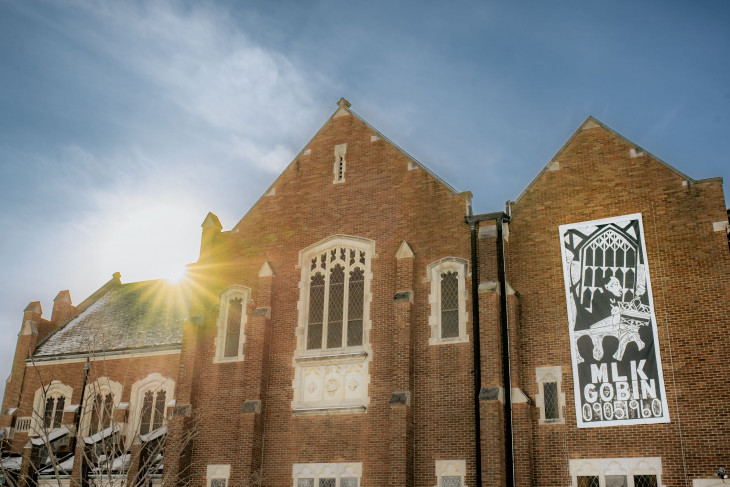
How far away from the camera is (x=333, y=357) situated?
1933 centimetres

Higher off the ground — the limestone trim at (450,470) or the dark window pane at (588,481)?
the limestone trim at (450,470)

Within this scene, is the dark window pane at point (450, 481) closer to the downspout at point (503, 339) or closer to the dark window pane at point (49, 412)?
the downspout at point (503, 339)

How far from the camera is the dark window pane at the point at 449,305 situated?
A: 18453 millimetres

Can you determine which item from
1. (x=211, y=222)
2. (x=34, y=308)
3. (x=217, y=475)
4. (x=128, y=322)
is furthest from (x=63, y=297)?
(x=217, y=475)

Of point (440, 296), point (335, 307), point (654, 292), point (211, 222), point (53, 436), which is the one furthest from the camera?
point (53, 436)

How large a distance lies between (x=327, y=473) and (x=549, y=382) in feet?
20.5

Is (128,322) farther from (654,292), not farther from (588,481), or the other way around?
(654,292)

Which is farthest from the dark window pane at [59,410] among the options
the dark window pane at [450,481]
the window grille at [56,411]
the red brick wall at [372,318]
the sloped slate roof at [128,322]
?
the dark window pane at [450,481]

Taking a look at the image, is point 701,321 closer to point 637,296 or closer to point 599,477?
point 637,296

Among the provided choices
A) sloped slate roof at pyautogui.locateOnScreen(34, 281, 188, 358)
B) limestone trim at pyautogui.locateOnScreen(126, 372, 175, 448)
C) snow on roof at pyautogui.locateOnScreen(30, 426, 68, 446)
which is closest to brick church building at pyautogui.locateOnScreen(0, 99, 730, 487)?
snow on roof at pyautogui.locateOnScreen(30, 426, 68, 446)

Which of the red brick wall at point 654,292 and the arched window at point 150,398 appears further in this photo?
the arched window at point 150,398

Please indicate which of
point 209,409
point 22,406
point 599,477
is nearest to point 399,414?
point 599,477

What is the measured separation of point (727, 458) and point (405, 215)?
995cm

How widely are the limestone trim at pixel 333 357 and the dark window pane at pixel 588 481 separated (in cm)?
563
